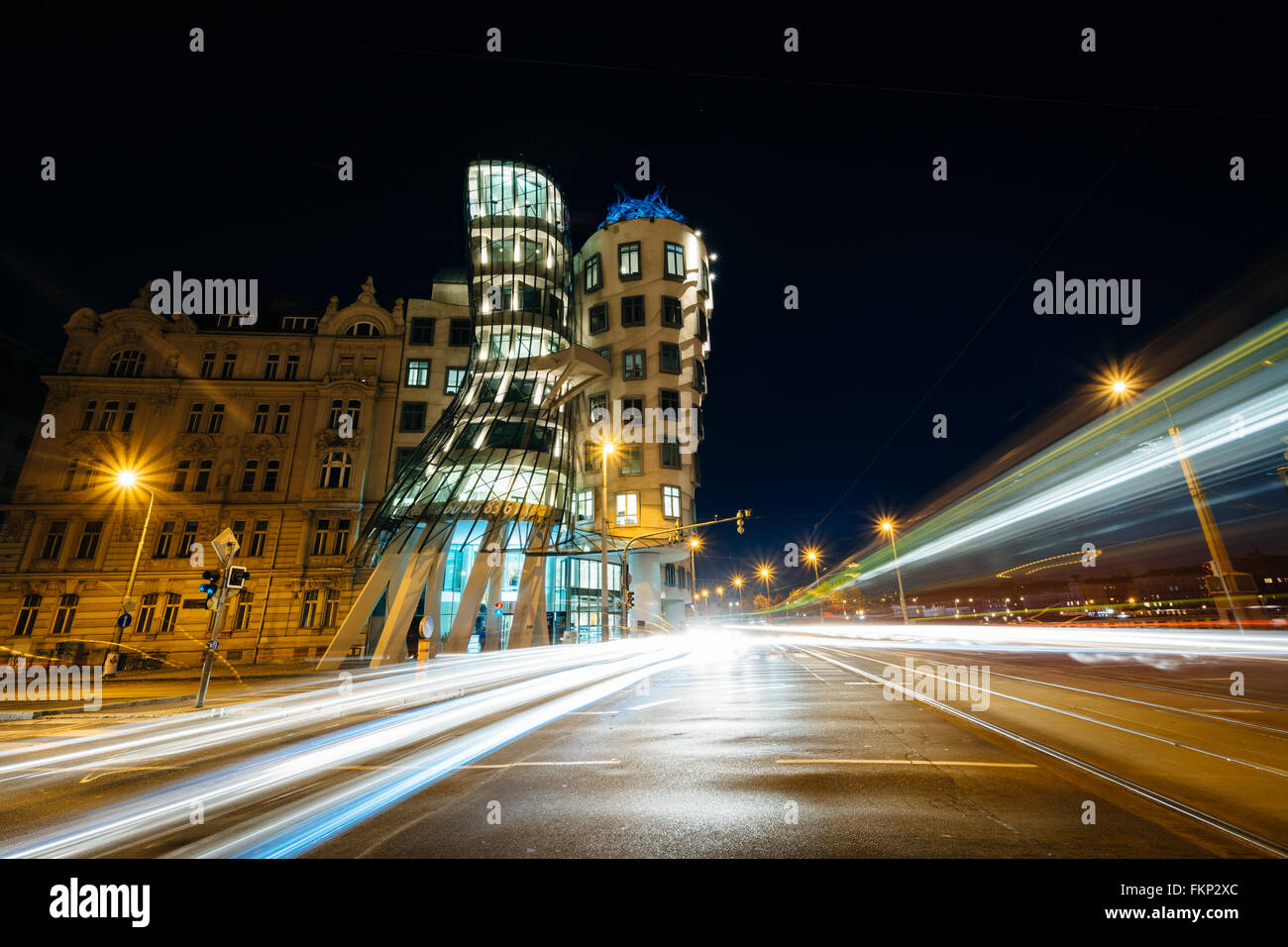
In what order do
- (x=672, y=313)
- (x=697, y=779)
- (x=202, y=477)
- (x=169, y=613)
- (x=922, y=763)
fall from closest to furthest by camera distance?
1. (x=697, y=779)
2. (x=922, y=763)
3. (x=169, y=613)
4. (x=202, y=477)
5. (x=672, y=313)

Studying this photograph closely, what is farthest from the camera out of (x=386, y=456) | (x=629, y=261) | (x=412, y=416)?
(x=629, y=261)

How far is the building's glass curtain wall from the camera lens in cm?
A: 2862

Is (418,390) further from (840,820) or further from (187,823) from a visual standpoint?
(840,820)

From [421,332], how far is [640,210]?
19.1m

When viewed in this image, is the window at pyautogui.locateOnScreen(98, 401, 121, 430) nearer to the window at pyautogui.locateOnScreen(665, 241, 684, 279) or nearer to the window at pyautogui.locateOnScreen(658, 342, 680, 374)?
the window at pyautogui.locateOnScreen(658, 342, 680, 374)

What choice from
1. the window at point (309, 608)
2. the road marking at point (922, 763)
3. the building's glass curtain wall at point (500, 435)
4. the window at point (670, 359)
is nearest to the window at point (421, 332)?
the building's glass curtain wall at point (500, 435)

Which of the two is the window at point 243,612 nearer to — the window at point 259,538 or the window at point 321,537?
the window at point 259,538

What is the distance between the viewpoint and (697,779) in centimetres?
516

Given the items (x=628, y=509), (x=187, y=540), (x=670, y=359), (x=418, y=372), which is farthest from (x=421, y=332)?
(x=628, y=509)

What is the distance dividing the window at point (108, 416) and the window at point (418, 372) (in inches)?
657

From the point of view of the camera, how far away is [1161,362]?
18.3 meters

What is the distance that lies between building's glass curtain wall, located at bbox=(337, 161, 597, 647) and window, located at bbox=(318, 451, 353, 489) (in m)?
4.96

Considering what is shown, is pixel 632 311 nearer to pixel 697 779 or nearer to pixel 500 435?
pixel 500 435

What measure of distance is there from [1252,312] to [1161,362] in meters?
5.72
